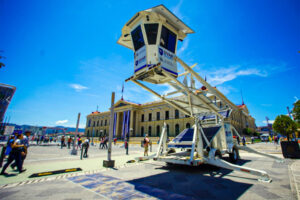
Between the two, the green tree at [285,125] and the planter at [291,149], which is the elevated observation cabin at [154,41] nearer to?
the planter at [291,149]

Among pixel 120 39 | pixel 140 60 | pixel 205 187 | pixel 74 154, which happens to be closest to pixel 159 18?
pixel 140 60

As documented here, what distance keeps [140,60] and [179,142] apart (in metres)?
4.06

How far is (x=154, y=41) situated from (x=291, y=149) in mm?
11930

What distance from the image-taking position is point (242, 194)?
3.48m

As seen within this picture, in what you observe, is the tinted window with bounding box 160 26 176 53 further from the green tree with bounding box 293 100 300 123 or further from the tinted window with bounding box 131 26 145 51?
the green tree with bounding box 293 100 300 123

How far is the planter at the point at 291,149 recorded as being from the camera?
940cm

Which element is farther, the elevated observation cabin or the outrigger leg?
the elevated observation cabin

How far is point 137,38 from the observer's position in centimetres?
597

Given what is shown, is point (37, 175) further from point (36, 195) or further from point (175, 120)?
point (175, 120)

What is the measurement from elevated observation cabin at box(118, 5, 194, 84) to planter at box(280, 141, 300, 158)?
10315 mm

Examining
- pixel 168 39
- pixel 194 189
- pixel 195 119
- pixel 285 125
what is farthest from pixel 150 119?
pixel 194 189

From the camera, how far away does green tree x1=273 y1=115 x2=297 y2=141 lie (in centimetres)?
2041

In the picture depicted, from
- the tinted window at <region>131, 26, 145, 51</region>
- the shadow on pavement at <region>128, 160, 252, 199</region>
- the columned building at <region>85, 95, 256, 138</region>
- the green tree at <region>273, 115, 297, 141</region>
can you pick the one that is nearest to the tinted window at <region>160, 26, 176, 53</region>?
the tinted window at <region>131, 26, 145, 51</region>

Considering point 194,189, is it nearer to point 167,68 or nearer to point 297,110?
point 167,68
